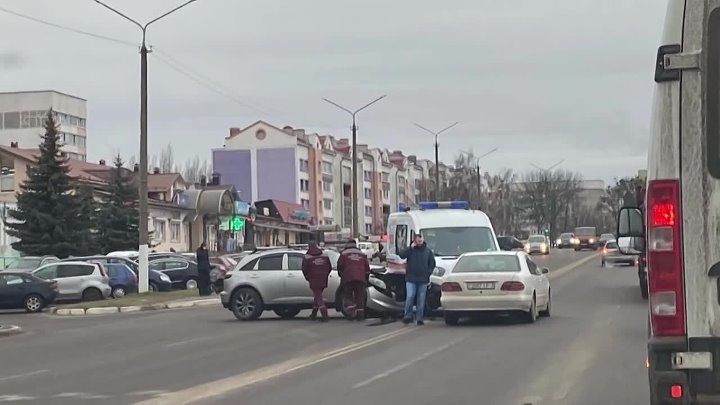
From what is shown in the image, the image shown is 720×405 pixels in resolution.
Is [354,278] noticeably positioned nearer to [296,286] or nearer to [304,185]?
[296,286]

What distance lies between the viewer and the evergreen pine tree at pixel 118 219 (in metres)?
61.8

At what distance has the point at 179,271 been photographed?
41.8 metres

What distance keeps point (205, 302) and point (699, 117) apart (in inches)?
1113

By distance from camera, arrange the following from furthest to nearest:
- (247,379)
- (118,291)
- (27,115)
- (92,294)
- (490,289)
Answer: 1. (27,115)
2. (118,291)
3. (92,294)
4. (490,289)
5. (247,379)

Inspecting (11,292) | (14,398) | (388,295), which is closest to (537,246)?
(11,292)

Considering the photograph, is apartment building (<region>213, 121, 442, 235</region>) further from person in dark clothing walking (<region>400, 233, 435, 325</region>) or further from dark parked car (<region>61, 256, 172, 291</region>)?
person in dark clothing walking (<region>400, 233, 435, 325</region>)

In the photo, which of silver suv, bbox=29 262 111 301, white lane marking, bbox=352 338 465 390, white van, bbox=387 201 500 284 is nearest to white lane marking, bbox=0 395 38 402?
white lane marking, bbox=352 338 465 390

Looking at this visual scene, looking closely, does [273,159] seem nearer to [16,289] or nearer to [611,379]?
[16,289]

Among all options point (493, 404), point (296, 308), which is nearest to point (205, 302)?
point (296, 308)

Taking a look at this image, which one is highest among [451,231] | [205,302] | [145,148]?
[145,148]

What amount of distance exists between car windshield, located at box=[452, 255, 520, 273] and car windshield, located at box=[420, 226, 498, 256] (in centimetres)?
327

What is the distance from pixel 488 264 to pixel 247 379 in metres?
8.34

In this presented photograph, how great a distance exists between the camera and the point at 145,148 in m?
34.9

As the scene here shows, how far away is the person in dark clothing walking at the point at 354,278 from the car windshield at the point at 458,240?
93.7 inches
